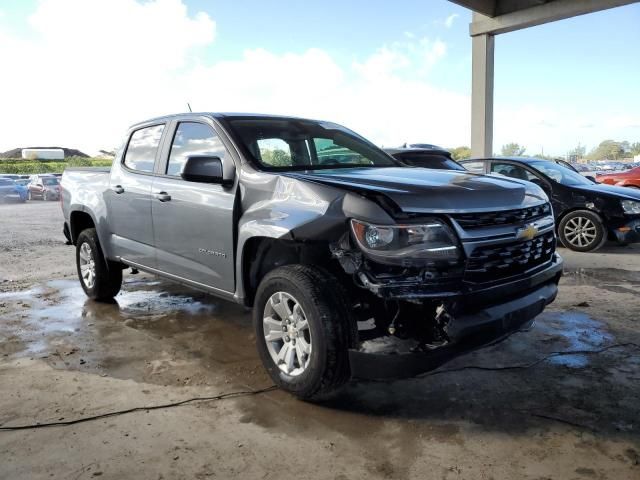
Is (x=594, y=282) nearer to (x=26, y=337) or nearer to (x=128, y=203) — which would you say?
(x=128, y=203)

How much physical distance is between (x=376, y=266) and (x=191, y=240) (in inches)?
67.7

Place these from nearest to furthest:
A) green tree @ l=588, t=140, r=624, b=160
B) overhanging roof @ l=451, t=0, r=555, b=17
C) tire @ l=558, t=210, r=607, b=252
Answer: tire @ l=558, t=210, r=607, b=252
overhanging roof @ l=451, t=0, r=555, b=17
green tree @ l=588, t=140, r=624, b=160

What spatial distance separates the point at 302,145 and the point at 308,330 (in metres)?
1.65

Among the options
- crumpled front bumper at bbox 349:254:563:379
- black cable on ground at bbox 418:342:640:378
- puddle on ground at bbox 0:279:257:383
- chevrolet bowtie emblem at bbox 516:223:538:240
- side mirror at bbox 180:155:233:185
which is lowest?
black cable on ground at bbox 418:342:640:378

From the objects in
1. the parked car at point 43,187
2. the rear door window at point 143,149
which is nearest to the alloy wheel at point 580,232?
the rear door window at point 143,149

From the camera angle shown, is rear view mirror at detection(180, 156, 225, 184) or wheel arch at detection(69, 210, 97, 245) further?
wheel arch at detection(69, 210, 97, 245)

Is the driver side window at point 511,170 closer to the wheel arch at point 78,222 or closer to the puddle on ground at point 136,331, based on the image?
the puddle on ground at point 136,331

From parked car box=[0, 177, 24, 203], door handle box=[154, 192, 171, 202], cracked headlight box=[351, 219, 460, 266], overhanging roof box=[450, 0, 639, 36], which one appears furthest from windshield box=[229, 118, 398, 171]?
parked car box=[0, 177, 24, 203]

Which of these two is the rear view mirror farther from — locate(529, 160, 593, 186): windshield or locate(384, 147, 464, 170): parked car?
locate(529, 160, 593, 186): windshield

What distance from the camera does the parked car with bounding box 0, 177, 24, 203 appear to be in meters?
21.7

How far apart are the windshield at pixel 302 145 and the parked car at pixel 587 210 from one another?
13.7 ft

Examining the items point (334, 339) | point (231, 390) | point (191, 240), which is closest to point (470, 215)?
point (334, 339)

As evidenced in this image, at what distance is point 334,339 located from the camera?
2867 millimetres

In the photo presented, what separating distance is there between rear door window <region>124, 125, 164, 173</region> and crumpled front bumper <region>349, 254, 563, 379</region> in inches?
106
